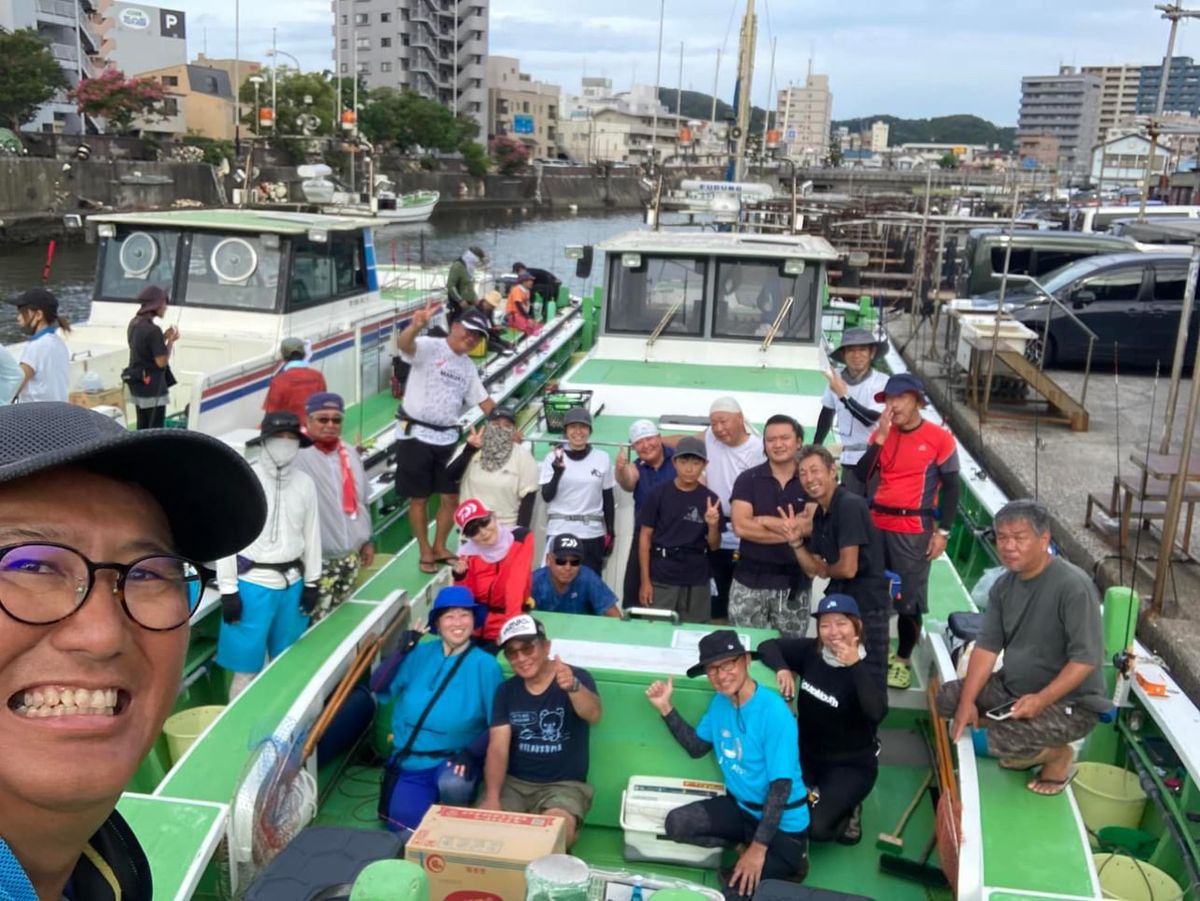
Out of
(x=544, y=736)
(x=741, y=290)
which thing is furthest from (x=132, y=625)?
(x=741, y=290)

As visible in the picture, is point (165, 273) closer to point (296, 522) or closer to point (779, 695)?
point (296, 522)

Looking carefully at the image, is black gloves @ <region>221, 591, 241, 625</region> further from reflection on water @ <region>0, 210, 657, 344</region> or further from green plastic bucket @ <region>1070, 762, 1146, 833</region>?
reflection on water @ <region>0, 210, 657, 344</region>

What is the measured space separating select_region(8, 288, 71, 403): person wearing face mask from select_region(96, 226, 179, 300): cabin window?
199cm

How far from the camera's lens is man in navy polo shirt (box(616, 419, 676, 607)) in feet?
17.8

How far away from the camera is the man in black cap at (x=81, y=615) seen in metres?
0.94

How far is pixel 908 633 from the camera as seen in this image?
533cm

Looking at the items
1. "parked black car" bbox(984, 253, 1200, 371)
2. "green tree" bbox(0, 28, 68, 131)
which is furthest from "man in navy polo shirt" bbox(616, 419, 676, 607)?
"green tree" bbox(0, 28, 68, 131)

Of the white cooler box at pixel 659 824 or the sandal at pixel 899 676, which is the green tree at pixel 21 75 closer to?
the sandal at pixel 899 676

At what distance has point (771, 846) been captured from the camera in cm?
392

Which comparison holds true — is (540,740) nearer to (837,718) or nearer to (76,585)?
(837,718)

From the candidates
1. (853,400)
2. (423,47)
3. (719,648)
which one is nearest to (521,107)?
(423,47)

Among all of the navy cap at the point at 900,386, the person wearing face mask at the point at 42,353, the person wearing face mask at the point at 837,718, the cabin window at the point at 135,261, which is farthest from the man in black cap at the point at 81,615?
the cabin window at the point at 135,261

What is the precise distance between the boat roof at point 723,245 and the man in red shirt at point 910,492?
287cm

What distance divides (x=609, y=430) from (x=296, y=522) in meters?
2.45
